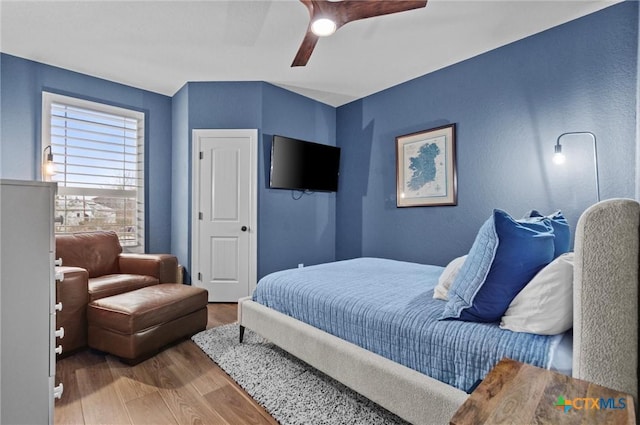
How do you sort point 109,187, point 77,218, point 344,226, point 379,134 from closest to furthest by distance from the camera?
point 77,218
point 109,187
point 379,134
point 344,226

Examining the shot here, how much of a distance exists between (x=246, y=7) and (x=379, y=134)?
2.22 metres

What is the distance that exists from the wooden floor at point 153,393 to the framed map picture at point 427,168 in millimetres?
2691

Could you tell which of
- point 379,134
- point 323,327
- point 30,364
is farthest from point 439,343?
point 379,134

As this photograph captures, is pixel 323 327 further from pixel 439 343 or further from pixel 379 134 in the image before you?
pixel 379 134

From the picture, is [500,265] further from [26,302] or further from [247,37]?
[247,37]

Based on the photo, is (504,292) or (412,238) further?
(412,238)

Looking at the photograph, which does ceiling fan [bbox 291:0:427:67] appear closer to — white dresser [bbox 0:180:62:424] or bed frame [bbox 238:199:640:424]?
bed frame [bbox 238:199:640:424]

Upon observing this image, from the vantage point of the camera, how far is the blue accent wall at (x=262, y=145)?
3.93 m

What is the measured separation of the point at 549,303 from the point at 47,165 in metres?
4.30

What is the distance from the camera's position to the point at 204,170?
3926 mm

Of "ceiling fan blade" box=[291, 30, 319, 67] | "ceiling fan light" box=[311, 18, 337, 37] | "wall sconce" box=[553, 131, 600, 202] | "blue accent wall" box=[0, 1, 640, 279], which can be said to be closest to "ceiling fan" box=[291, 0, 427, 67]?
"ceiling fan light" box=[311, 18, 337, 37]

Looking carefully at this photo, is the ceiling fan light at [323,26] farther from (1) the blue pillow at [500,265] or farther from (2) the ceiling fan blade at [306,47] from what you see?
(1) the blue pillow at [500,265]

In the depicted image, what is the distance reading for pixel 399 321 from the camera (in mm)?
1561
